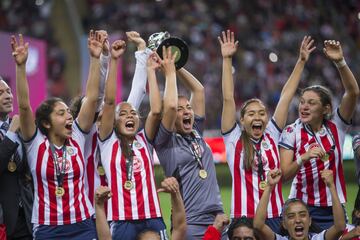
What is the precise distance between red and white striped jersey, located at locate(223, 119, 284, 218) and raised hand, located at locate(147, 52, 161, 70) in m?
0.83

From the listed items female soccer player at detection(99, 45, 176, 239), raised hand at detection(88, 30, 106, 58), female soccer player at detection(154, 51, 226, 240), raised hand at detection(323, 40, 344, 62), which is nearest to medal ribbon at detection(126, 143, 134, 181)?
female soccer player at detection(99, 45, 176, 239)

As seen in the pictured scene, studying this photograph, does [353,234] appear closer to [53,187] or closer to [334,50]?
[334,50]

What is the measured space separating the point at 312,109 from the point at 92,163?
1.76 metres

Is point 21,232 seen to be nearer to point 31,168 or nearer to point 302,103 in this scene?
point 31,168

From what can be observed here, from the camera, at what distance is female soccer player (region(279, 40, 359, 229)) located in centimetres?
686

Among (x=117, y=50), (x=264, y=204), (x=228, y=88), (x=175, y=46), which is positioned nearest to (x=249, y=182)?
(x=264, y=204)

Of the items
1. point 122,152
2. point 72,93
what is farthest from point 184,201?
point 72,93

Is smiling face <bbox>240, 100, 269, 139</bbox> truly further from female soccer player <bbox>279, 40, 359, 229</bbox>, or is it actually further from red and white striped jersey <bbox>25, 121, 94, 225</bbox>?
red and white striped jersey <bbox>25, 121, 94, 225</bbox>

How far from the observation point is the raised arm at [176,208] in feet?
19.0

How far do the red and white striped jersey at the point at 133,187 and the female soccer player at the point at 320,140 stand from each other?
1157mm

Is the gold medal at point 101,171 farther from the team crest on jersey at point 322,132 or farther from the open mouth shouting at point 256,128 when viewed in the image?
the team crest on jersey at point 322,132

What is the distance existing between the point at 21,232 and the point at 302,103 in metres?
2.37

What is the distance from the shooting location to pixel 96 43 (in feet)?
20.6

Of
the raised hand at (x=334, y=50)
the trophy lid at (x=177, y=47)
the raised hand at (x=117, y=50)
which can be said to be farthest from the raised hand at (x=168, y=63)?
the raised hand at (x=334, y=50)
